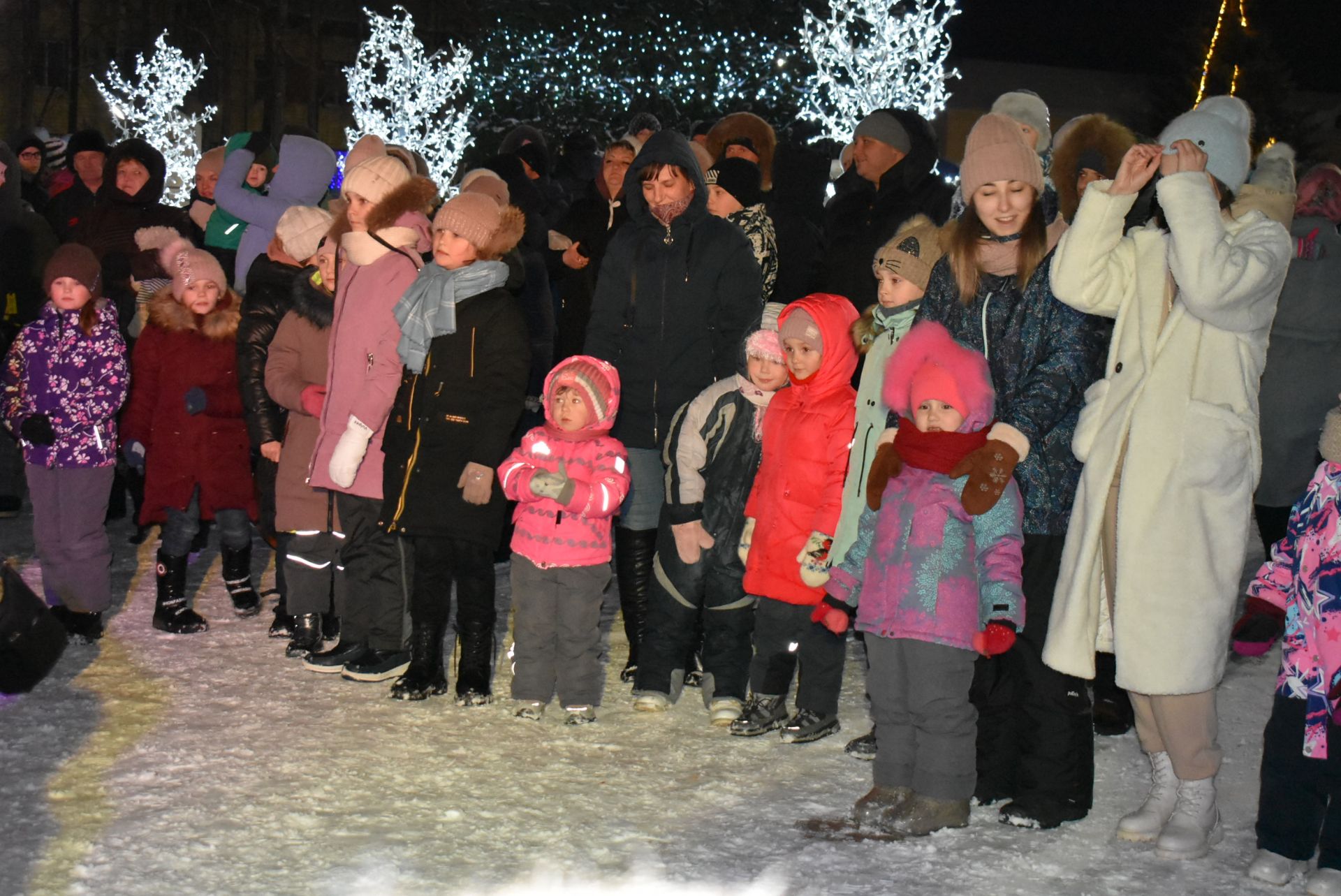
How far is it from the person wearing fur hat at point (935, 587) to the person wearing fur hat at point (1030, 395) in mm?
168

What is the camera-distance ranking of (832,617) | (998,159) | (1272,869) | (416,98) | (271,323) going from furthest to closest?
(416,98) → (271,323) → (832,617) → (998,159) → (1272,869)

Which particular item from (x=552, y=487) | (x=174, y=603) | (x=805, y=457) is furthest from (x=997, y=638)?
(x=174, y=603)

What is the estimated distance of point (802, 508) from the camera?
5.65m

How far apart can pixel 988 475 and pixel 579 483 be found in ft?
5.94

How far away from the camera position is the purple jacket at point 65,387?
6.69 m

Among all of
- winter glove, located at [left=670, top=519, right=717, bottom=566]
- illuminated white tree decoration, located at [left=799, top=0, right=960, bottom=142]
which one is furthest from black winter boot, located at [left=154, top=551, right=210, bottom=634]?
Answer: illuminated white tree decoration, located at [left=799, top=0, right=960, bottom=142]

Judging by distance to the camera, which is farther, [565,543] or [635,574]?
[635,574]

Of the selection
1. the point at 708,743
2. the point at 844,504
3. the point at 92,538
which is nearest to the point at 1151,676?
the point at 844,504

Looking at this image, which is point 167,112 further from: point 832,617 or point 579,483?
point 832,617

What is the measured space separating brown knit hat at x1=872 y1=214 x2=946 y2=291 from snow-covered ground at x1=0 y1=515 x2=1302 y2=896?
1.88m

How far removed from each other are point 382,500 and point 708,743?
1.85m

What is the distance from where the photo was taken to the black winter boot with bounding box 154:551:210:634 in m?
7.00

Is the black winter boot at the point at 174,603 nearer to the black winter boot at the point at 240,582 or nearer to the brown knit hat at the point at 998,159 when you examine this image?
the black winter boot at the point at 240,582

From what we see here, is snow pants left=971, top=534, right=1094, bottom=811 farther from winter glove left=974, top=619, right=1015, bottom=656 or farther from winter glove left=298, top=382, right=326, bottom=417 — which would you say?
winter glove left=298, top=382, right=326, bottom=417
